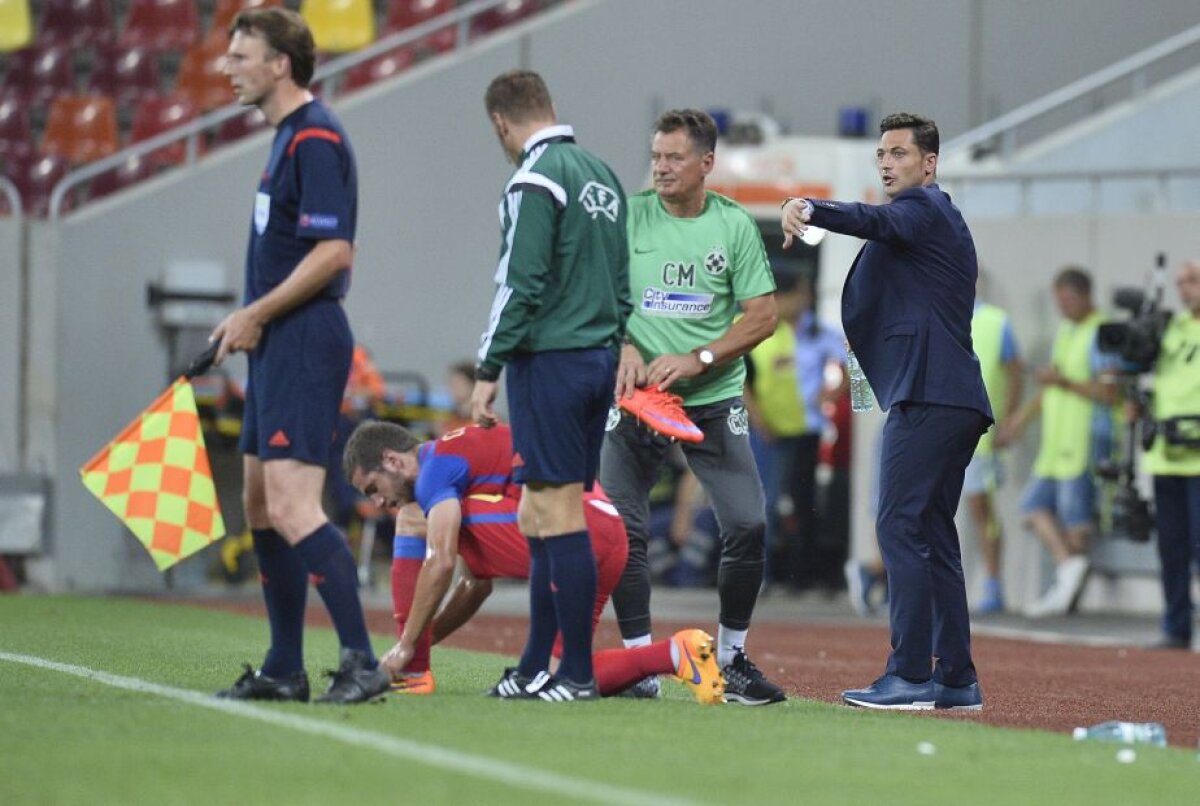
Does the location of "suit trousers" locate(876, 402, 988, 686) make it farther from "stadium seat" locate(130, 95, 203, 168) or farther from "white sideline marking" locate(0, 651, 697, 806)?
"stadium seat" locate(130, 95, 203, 168)

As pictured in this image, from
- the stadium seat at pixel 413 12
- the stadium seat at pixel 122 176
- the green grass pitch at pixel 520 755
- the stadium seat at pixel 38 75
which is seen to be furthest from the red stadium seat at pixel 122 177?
the green grass pitch at pixel 520 755

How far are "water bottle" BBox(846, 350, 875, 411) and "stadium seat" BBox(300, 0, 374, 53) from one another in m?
11.7

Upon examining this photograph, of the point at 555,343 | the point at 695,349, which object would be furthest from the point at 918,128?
the point at 555,343

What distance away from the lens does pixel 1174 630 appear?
1199cm

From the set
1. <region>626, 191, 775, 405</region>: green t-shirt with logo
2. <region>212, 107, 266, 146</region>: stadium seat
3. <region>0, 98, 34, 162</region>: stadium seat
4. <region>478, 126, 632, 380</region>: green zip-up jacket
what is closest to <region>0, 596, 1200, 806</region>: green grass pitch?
<region>478, 126, 632, 380</region>: green zip-up jacket

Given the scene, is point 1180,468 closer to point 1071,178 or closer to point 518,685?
point 1071,178

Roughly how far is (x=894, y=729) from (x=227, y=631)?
5190 millimetres

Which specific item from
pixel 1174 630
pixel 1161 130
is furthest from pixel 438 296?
pixel 1174 630

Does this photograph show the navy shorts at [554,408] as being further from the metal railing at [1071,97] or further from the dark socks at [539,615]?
the metal railing at [1071,97]

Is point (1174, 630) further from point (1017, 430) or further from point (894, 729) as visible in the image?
point (894, 729)

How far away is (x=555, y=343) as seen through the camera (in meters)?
6.62

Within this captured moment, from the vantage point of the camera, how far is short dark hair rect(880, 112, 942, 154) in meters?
7.45

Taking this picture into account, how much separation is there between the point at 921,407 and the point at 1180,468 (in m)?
5.13

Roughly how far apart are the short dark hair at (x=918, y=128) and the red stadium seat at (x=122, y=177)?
35.6ft
